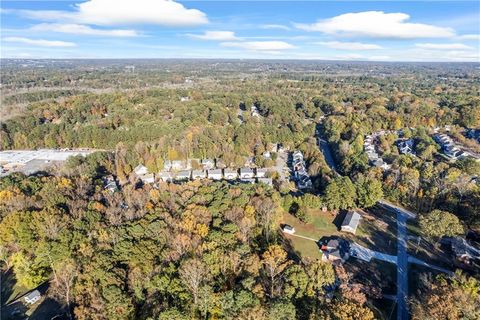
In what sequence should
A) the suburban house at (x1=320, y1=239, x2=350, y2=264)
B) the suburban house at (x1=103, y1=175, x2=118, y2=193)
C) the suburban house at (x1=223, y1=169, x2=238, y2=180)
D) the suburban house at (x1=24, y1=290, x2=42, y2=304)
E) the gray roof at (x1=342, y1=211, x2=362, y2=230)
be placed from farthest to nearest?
the suburban house at (x1=223, y1=169, x2=238, y2=180) → the suburban house at (x1=103, y1=175, x2=118, y2=193) → the gray roof at (x1=342, y1=211, x2=362, y2=230) → the suburban house at (x1=320, y1=239, x2=350, y2=264) → the suburban house at (x1=24, y1=290, x2=42, y2=304)

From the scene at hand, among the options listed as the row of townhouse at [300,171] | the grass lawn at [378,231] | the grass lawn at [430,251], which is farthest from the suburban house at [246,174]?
the grass lawn at [430,251]

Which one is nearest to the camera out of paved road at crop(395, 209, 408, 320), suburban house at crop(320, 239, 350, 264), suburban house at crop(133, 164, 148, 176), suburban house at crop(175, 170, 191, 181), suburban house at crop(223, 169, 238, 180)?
paved road at crop(395, 209, 408, 320)

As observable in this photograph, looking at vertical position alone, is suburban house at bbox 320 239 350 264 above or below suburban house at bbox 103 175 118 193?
below

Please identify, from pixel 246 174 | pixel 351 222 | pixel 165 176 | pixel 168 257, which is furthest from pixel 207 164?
pixel 168 257

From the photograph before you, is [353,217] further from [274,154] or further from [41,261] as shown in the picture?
[41,261]

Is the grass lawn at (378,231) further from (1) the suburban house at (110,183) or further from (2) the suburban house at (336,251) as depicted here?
(1) the suburban house at (110,183)

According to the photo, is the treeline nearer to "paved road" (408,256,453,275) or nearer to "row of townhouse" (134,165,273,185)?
"paved road" (408,256,453,275)

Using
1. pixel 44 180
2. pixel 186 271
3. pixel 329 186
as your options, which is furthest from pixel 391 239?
pixel 44 180

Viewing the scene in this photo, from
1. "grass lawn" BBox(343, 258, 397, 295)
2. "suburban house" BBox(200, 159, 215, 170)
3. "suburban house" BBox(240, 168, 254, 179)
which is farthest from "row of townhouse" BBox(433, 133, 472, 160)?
"suburban house" BBox(200, 159, 215, 170)
